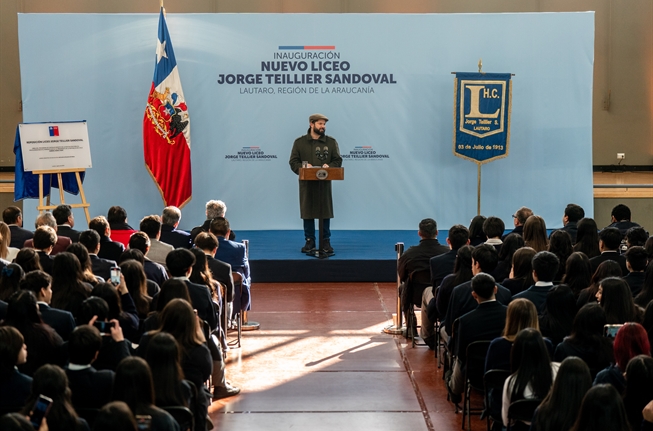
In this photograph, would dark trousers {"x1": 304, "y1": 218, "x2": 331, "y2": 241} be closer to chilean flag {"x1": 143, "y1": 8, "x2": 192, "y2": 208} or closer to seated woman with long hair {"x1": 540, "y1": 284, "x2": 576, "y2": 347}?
chilean flag {"x1": 143, "y1": 8, "x2": 192, "y2": 208}

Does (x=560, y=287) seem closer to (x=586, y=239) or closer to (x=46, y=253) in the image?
(x=586, y=239)

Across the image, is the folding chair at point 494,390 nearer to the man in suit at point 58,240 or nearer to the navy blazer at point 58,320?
the navy blazer at point 58,320

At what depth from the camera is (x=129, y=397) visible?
10.4ft

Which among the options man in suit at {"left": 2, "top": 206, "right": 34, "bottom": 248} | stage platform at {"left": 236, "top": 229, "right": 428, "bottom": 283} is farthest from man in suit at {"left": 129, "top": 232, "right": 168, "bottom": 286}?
stage platform at {"left": 236, "top": 229, "right": 428, "bottom": 283}

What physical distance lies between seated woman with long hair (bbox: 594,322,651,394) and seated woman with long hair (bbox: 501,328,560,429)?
0.23 meters

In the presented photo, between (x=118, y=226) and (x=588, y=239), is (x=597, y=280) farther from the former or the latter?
(x=118, y=226)

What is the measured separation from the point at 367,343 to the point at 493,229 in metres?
1.40

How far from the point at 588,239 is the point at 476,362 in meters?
2.33

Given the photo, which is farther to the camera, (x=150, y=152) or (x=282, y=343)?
(x=150, y=152)

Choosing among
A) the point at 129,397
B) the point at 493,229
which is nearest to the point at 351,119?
the point at 493,229

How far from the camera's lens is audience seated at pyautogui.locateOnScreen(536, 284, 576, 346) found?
4.75 meters

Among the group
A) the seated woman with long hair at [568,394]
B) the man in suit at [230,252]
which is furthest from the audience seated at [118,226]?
the seated woman with long hair at [568,394]

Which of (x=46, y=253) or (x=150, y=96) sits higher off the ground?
(x=150, y=96)

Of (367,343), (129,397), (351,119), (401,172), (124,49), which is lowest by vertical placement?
(367,343)
